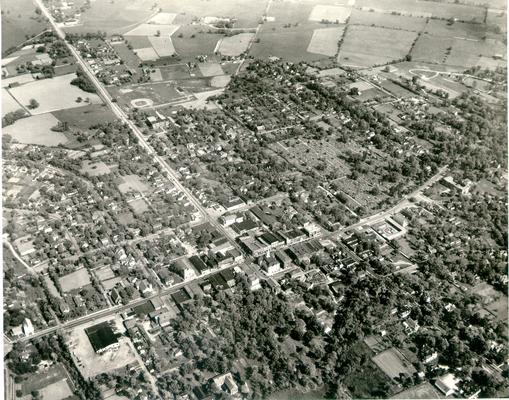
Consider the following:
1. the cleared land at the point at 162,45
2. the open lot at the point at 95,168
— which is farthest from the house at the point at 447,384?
the cleared land at the point at 162,45

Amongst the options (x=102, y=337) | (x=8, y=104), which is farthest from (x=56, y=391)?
(x=8, y=104)

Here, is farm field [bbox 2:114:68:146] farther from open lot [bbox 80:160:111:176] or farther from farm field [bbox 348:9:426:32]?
farm field [bbox 348:9:426:32]

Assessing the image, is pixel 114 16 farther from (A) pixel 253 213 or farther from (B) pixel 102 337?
(B) pixel 102 337

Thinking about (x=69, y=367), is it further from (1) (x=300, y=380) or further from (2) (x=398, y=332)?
(2) (x=398, y=332)

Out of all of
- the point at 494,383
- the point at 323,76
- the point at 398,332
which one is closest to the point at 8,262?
the point at 398,332

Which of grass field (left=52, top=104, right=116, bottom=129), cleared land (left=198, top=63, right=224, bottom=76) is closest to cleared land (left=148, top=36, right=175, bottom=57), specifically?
cleared land (left=198, top=63, right=224, bottom=76)

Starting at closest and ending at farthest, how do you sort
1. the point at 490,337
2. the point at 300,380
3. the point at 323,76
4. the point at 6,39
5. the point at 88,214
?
the point at 300,380 → the point at 490,337 → the point at 88,214 → the point at 323,76 → the point at 6,39
